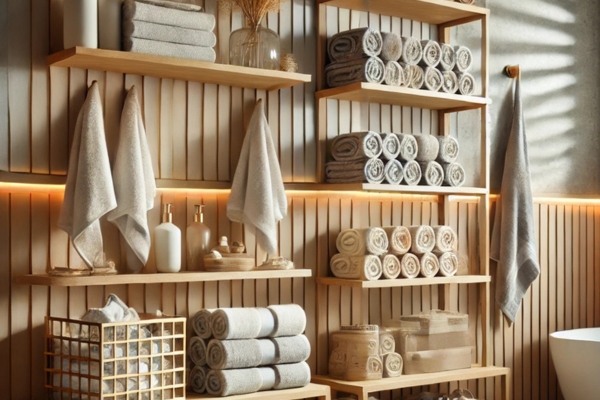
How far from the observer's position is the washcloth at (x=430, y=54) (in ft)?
13.1

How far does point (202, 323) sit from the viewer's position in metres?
3.40

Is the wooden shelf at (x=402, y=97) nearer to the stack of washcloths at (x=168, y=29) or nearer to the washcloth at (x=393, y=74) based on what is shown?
the washcloth at (x=393, y=74)

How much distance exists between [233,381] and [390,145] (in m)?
1.23

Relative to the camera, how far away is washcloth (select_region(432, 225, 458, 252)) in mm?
4020

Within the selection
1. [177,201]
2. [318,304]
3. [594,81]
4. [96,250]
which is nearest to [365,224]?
[318,304]

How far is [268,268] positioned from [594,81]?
2.54 metres

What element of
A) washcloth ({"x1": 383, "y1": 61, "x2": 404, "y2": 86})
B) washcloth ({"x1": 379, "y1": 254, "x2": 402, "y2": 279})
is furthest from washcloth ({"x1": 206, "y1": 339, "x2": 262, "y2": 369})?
washcloth ({"x1": 383, "y1": 61, "x2": 404, "y2": 86})

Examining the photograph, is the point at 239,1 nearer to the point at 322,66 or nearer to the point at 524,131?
the point at 322,66

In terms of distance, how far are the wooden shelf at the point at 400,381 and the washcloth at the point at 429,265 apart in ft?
1.43

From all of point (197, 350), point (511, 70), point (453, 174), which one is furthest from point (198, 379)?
point (511, 70)

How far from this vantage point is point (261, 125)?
358 cm

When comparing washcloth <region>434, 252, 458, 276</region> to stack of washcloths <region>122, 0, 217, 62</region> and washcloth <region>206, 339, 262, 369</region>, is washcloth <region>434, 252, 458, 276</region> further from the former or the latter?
stack of washcloths <region>122, 0, 217, 62</region>

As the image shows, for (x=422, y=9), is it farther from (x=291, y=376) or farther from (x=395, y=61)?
(x=291, y=376)

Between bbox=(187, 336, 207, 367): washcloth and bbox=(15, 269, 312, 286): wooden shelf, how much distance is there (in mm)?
231
